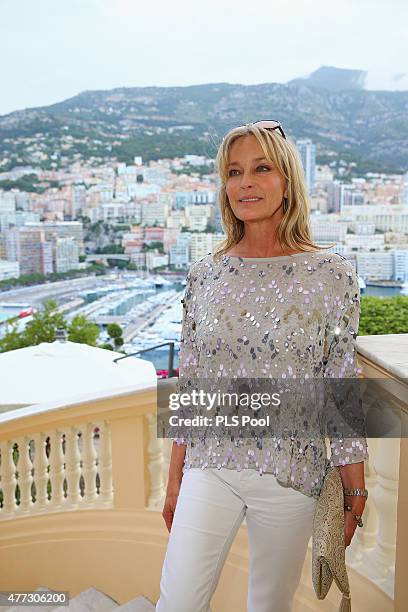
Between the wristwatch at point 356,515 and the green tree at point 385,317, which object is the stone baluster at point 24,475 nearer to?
the wristwatch at point 356,515

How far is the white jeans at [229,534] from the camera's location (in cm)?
109

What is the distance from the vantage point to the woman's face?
122 cm

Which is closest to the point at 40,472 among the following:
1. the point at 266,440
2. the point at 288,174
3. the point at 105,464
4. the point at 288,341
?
the point at 105,464

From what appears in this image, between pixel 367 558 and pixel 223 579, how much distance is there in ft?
1.93

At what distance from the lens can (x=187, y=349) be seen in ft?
4.24

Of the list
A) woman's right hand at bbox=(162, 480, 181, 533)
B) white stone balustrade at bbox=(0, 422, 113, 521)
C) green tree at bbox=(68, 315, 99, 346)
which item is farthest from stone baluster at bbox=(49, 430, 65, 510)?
green tree at bbox=(68, 315, 99, 346)

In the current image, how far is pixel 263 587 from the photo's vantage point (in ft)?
3.79

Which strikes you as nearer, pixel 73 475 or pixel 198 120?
pixel 73 475

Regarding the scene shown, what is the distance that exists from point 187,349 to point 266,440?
288 mm

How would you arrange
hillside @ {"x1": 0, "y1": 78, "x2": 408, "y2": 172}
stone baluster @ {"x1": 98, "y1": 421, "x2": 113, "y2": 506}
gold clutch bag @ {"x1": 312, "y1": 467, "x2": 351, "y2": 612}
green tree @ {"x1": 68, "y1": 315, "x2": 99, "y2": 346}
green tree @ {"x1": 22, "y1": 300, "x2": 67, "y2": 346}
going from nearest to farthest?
1. gold clutch bag @ {"x1": 312, "y1": 467, "x2": 351, "y2": 612}
2. stone baluster @ {"x1": 98, "y1": 421, "x2": 113, "y2": 506}
3. green tree @ {"x1": 22, "y1": 300, "x2": 67, "y2": 346}
4. green tree @ {"x1": 68, "y1": 315, "x2": 99, "y2": 346}
5. hillside @ {"x1": 0, "y1": 78, "x2": 408, "y2": 172}

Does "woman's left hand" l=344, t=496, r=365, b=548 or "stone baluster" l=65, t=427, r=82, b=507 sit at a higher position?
"woman's left hand" l=344, t=496, r=365, b=548

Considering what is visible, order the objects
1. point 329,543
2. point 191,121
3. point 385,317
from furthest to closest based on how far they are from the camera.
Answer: point 191,121, point 385,317, point 329,543

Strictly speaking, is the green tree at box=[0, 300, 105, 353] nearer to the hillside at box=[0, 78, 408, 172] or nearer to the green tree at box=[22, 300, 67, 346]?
the green tree at box=[22, 300, 67, 346]

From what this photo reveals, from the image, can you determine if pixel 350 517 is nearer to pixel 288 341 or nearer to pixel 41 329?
pixel 288 341
